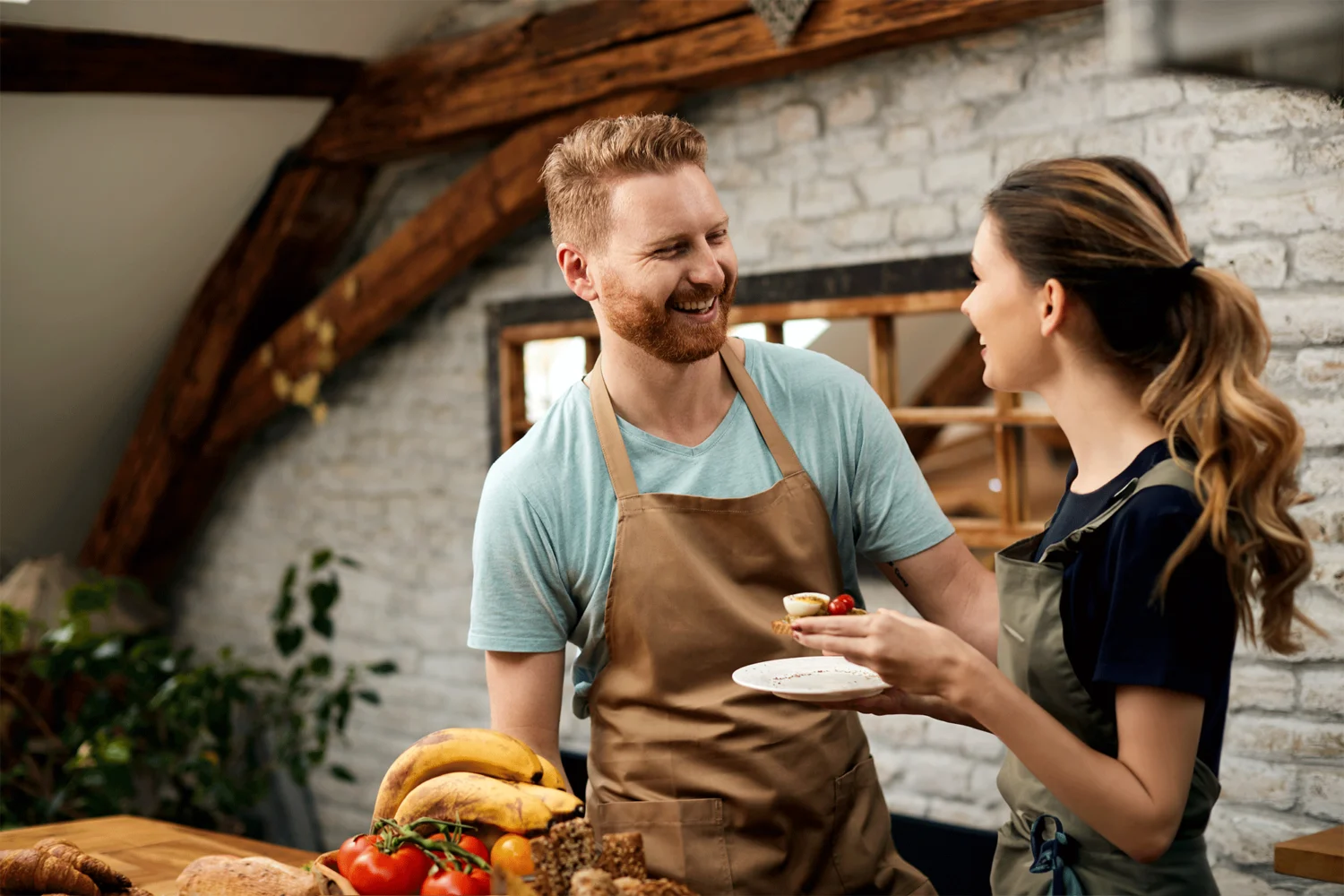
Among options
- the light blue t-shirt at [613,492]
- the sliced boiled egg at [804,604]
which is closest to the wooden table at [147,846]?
the light blue t-shirt at [613,492]

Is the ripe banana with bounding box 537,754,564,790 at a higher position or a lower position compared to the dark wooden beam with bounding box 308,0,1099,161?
lower

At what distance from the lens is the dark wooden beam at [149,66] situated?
430 centimetres

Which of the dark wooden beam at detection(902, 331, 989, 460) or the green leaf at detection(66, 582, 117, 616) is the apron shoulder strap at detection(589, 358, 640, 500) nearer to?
the green leaf at detection(66, 582, 117, 616)

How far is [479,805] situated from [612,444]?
0.74 m

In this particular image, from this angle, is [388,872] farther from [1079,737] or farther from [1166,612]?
[1166,612]

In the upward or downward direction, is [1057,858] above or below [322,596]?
below

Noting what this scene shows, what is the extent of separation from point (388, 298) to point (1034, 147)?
8.66ft

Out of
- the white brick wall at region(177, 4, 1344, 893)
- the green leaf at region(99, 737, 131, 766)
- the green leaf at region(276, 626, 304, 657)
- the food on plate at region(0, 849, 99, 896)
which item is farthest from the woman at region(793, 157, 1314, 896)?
the green leaf at region(276, 626, 304, 657)

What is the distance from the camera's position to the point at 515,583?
2.09 metres

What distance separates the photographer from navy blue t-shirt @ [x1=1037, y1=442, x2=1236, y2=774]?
1403mm

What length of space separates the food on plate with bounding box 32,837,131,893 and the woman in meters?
1.17

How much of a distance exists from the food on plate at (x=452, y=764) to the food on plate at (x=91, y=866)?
1.83 feet

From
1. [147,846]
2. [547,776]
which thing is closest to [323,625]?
[147,846]

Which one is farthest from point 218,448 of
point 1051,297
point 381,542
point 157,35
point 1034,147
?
point 1051,297
